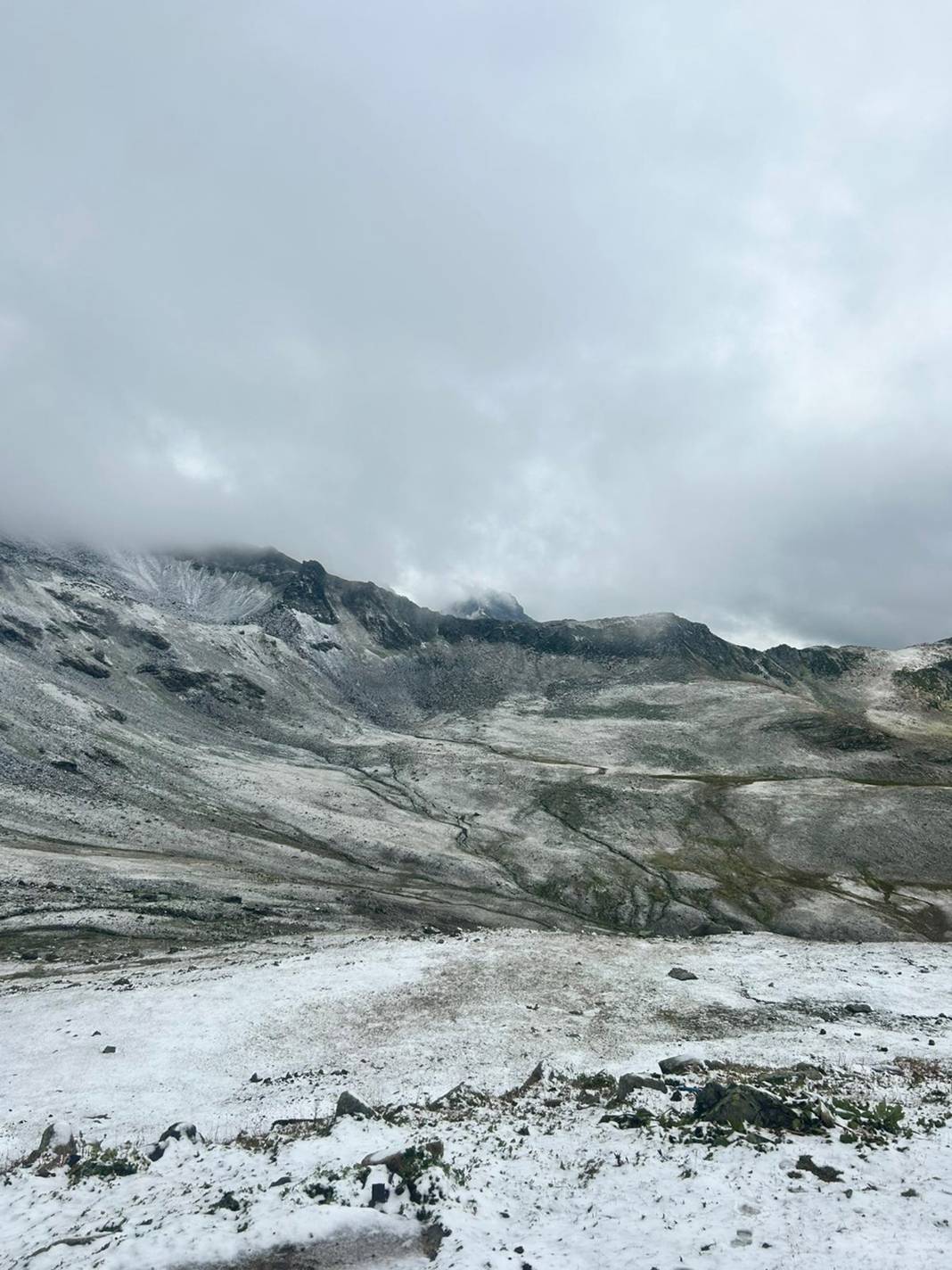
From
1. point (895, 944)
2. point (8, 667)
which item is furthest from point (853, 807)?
point (8, 667)

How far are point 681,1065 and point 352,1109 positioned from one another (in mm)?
12372

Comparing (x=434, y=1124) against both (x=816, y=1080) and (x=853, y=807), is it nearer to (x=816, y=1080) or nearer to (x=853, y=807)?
(x=816, y=1080)

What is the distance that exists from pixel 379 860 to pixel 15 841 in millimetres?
47045

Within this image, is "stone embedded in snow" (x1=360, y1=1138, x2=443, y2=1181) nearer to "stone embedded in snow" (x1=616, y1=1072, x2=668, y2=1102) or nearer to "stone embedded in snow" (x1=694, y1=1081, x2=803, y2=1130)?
"stone embedded in snow" (x1=616, y1=1072, x2=668, y2=1102)

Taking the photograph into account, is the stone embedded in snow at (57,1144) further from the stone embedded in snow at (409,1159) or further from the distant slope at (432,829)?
the distant slope at (432,829)

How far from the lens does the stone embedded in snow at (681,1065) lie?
2550cm

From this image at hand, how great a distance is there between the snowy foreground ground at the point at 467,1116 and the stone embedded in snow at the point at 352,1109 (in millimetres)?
571

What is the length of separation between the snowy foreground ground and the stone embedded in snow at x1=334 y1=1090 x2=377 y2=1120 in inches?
22.5

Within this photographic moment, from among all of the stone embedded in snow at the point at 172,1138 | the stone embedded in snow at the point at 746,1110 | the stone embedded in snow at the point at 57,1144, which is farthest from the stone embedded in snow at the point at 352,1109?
the stone embedded in snow at the point at 746,1110

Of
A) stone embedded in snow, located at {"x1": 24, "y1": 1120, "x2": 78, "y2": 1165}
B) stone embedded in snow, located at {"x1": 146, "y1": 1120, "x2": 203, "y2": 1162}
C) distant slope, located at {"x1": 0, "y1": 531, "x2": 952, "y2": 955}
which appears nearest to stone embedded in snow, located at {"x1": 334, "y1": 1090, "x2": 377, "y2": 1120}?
stone embedded in snow, located at {"x1": 146, "y1": 1120, "x2": 203, "y2": 1162}

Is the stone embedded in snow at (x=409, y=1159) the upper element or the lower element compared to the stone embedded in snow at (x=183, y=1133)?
upper

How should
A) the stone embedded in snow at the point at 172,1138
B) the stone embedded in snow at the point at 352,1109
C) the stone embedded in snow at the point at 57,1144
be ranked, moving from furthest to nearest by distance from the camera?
the stone embedded in snow at the point at 352,1109, the stone embedded in snow at the point at 57,1144, the stone embedded in snow at the point at 172,1138

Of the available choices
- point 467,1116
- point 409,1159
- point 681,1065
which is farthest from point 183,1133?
point 681,1065

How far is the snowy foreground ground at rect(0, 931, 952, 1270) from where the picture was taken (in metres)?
14.2
